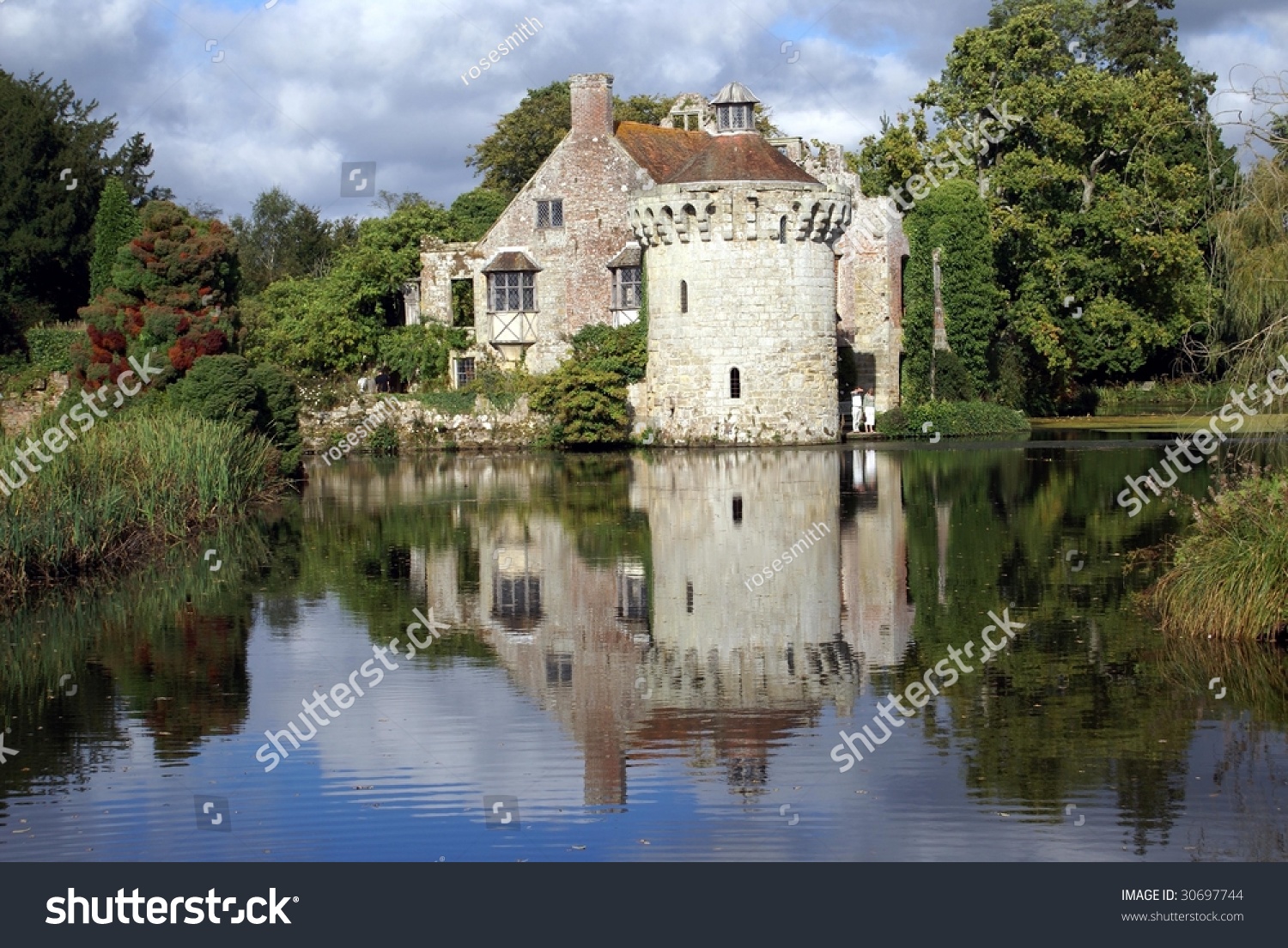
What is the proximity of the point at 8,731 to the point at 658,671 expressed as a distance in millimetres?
5318

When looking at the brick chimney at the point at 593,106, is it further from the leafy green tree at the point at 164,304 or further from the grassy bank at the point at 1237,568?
the grassy bank at the point at 1237,568

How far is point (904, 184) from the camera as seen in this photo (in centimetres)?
5194

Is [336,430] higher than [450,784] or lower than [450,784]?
higher

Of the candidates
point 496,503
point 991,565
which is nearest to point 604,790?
point 991,565

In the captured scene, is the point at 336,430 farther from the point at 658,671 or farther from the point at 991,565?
the point at 658,671

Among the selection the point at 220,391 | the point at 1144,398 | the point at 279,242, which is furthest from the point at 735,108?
the point at 279,242

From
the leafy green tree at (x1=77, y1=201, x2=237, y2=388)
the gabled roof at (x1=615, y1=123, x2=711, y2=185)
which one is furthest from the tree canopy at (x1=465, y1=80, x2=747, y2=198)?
the leafy green tree at (x1=77, y1=201, x2=237, y2=388)

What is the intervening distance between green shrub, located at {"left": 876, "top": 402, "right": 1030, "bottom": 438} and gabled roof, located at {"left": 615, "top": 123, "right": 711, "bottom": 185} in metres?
9.11

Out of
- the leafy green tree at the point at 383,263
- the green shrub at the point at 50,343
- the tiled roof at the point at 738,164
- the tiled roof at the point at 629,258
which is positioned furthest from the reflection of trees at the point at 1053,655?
the green shrub at the point at 50,343

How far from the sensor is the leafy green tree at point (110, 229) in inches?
1758

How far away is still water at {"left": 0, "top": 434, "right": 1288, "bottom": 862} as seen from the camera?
10.1 meters

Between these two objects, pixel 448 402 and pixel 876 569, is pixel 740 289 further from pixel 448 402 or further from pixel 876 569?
pixel 876 569

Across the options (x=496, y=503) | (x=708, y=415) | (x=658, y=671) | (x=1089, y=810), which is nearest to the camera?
(x=1089, y=810)

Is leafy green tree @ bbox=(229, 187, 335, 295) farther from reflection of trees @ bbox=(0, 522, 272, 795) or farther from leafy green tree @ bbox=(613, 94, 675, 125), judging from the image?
reflection of trees @ bbox=(0, 522, 272, 795)
